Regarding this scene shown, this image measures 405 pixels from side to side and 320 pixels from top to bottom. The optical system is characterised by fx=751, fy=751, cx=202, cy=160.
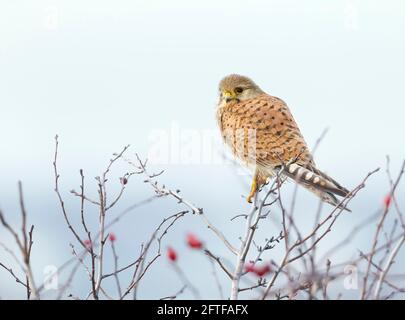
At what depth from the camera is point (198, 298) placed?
226 centimetres

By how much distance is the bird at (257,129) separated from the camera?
440 cm

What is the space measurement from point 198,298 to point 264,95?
292 cm

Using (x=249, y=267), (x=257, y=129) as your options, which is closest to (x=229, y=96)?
(x=257, y=129)

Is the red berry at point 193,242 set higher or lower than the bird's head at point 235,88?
lower

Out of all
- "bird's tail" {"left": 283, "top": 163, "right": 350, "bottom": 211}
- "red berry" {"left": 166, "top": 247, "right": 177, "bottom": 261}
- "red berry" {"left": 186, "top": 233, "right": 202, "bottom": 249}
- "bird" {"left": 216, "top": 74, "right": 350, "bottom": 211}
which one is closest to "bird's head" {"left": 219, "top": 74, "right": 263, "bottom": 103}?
"bird" {"left": 216, "top": 74, "right": 350, "bottom": 211}

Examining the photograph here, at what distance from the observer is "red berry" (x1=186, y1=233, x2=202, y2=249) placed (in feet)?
7.50

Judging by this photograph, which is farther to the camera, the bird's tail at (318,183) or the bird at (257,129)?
the bird at (257,129)

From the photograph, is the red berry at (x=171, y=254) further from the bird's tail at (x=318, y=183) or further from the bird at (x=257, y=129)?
the bird at (x=257, y=129)

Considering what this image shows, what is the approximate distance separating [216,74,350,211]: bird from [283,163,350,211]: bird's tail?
1.2 inches

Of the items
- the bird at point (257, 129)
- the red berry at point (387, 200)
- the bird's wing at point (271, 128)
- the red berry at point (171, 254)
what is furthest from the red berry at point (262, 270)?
the bird's wing at point (271, 128)

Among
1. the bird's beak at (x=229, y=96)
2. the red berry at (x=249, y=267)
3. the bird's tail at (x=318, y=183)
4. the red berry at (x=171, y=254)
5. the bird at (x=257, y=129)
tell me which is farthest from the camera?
the bird's beak at (x=229, y=96)

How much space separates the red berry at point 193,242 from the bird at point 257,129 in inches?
68.7

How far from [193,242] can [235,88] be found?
2.74 metres

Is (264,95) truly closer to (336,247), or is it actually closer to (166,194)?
(166,194)
